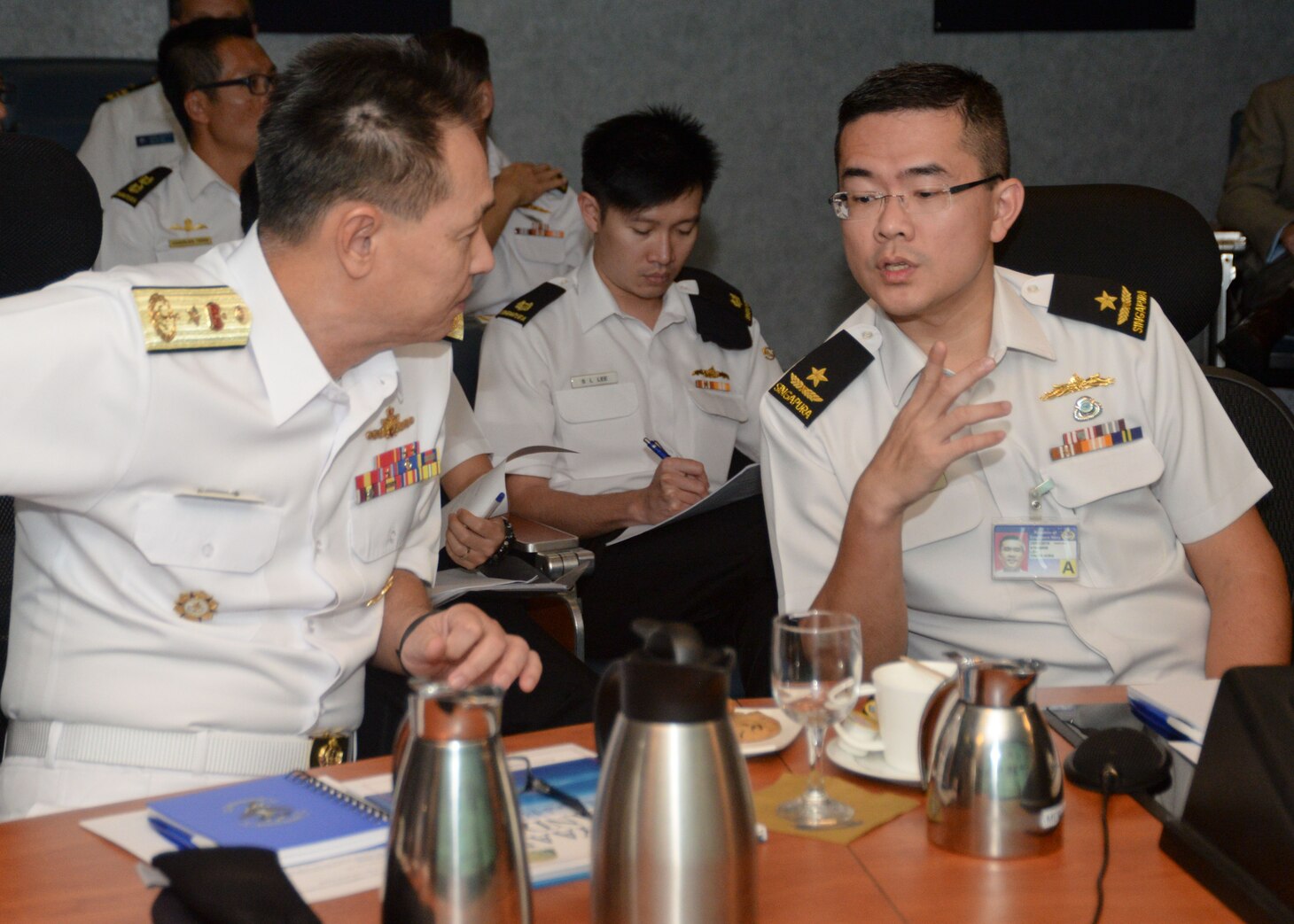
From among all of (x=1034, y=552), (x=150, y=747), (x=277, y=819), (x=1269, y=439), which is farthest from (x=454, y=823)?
(x=1269, y=439)

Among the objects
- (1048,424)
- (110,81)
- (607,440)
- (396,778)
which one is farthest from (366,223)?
(110,81)

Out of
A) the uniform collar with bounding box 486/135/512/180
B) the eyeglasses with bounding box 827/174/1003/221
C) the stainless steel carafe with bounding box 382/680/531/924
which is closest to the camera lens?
the stainless steel carafe with bounding box 382/680/531/924

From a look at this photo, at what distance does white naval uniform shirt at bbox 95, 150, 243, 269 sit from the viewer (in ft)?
12.9

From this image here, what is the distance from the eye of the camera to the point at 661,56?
5039 mm

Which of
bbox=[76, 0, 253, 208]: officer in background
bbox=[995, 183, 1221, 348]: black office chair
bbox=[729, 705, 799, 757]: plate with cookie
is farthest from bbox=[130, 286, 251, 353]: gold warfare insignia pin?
bbox=[76, 0, 253, 208]: officer in background

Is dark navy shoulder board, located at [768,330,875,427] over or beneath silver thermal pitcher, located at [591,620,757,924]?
over

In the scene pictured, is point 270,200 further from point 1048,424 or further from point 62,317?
point 1048,424

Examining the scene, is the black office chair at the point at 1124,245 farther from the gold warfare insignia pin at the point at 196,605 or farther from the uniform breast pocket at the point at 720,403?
the gold warfare insignia pin at the point at 196,605

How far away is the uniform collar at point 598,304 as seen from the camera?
315cm

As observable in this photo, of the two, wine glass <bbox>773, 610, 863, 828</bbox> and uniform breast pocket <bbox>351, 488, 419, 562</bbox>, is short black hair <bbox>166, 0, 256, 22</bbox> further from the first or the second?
wine glass <bbox>773, 610, 863, 828</bbox>

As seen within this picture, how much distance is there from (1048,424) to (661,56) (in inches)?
140

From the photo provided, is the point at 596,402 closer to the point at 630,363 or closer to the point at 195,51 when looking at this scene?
the point at 630,363

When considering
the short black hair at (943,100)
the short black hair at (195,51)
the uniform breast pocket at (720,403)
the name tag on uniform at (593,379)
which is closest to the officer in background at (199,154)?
the short black hair at (195,51)

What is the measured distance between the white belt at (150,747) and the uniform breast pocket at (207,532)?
0.18 metres
